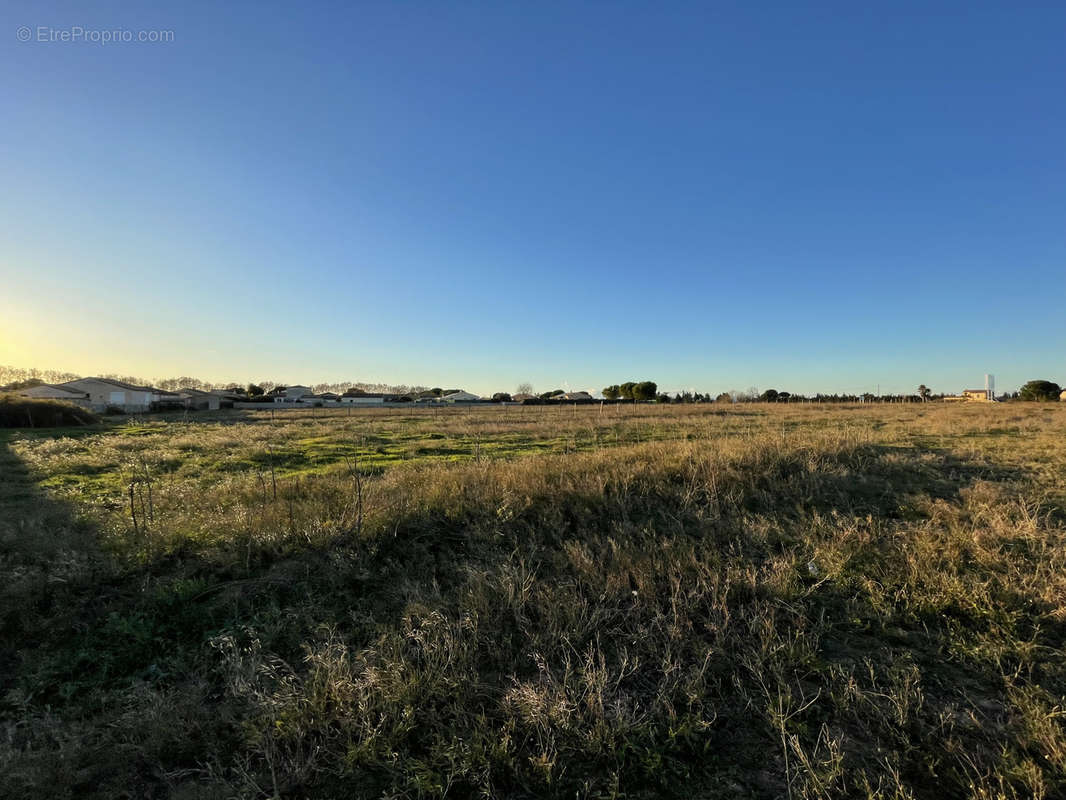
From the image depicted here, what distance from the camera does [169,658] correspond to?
4.09 metres

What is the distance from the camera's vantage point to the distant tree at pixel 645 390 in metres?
89.1

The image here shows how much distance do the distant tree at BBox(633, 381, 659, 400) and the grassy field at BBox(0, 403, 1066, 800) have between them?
82.1 metres

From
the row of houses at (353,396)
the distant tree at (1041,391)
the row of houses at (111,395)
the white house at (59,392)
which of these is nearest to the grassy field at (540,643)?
the row of houses at (111,395)

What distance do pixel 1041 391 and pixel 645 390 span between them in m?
57.7

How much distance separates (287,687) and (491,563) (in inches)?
98.5

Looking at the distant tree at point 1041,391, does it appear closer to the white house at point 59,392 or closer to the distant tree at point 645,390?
the distant tree at point 645,390

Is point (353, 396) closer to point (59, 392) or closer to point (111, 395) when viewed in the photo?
point (111, 395)

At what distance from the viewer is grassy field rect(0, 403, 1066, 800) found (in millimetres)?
2943

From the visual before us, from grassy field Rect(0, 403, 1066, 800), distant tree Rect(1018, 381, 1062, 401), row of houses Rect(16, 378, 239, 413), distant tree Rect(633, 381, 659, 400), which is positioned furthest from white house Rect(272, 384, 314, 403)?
distant tree Rect(1018, 381, 1062, 401)

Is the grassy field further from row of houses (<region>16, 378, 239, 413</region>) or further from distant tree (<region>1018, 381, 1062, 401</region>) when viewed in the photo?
distant tree (<region>1018, 381, 1062, 401</region>)

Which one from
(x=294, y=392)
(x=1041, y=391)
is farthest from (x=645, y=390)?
(x=294, y=392)

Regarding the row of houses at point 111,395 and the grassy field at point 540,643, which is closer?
the grassy field at point 540,643

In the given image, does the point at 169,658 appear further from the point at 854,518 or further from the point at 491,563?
the point at 854,518

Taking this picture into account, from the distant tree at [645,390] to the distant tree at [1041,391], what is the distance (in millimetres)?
54951
